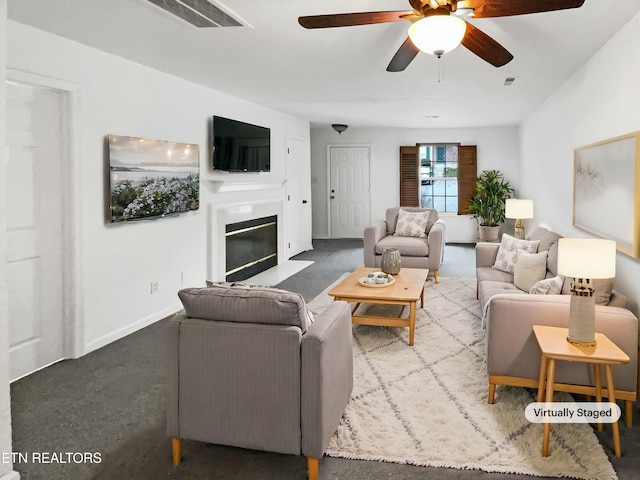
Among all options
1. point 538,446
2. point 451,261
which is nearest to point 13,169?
point 538,446

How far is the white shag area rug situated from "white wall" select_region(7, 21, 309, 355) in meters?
1.97

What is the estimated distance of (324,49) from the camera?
3.74 m

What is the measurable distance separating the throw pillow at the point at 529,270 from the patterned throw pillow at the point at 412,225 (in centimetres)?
261

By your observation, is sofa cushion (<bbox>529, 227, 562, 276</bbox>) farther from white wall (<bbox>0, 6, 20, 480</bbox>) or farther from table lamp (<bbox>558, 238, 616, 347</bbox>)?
white wall (<bbox>0, 6, 20, 480</bbox>)

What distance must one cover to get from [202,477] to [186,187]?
10.6ft

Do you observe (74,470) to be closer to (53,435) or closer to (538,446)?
(53,435)

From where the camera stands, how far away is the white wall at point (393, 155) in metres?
9.58

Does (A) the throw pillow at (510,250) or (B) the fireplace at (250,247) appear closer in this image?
(A) the throw pillow at (510,250)

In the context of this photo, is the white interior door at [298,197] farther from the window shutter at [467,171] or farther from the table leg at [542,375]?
the table leg at [542,375]

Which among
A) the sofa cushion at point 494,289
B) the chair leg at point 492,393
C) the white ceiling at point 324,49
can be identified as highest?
the white ceiling at point 324,49

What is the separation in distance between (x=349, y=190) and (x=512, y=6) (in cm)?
806

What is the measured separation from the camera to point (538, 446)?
2395 millimetres

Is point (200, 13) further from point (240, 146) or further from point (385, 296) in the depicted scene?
point (240, 146)

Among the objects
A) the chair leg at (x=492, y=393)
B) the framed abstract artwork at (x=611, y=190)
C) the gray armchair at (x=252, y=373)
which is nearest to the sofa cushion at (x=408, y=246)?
the framed abstract artwork at (x=611, y=190)
